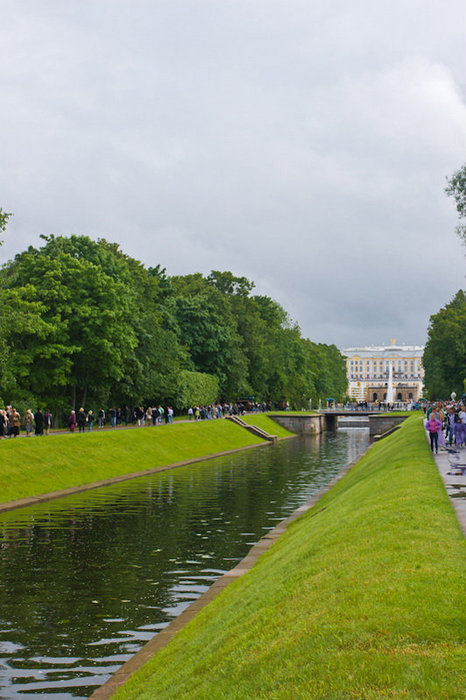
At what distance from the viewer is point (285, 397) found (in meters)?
122

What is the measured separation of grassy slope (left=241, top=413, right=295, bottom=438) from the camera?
276 feet

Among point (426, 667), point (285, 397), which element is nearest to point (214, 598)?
point (426, 667)

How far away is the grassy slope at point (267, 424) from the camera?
84000 millimetres

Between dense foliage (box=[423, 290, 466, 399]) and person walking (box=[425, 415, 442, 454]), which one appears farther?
dense foliage (box=[423, 290, 466, 399])

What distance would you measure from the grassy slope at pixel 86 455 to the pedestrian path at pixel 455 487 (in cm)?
1551

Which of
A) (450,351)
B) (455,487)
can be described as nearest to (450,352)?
(450,351)

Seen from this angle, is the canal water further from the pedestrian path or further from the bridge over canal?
the bridge over canal

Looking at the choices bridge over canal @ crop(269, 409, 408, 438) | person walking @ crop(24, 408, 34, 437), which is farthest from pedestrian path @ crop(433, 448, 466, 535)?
bridge over canal @ crop(269, 409, 408, 438)

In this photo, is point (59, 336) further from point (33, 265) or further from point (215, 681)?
point (215, 681)

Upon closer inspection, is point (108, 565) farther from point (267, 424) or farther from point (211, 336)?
point (211, 336)

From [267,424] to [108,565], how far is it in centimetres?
7175

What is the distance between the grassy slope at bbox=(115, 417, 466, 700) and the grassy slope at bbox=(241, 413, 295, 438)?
70.0 meters

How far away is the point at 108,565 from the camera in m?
17.3

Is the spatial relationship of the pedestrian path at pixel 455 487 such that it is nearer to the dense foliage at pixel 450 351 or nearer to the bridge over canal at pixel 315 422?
the bridge over canal at pixel 315 422
